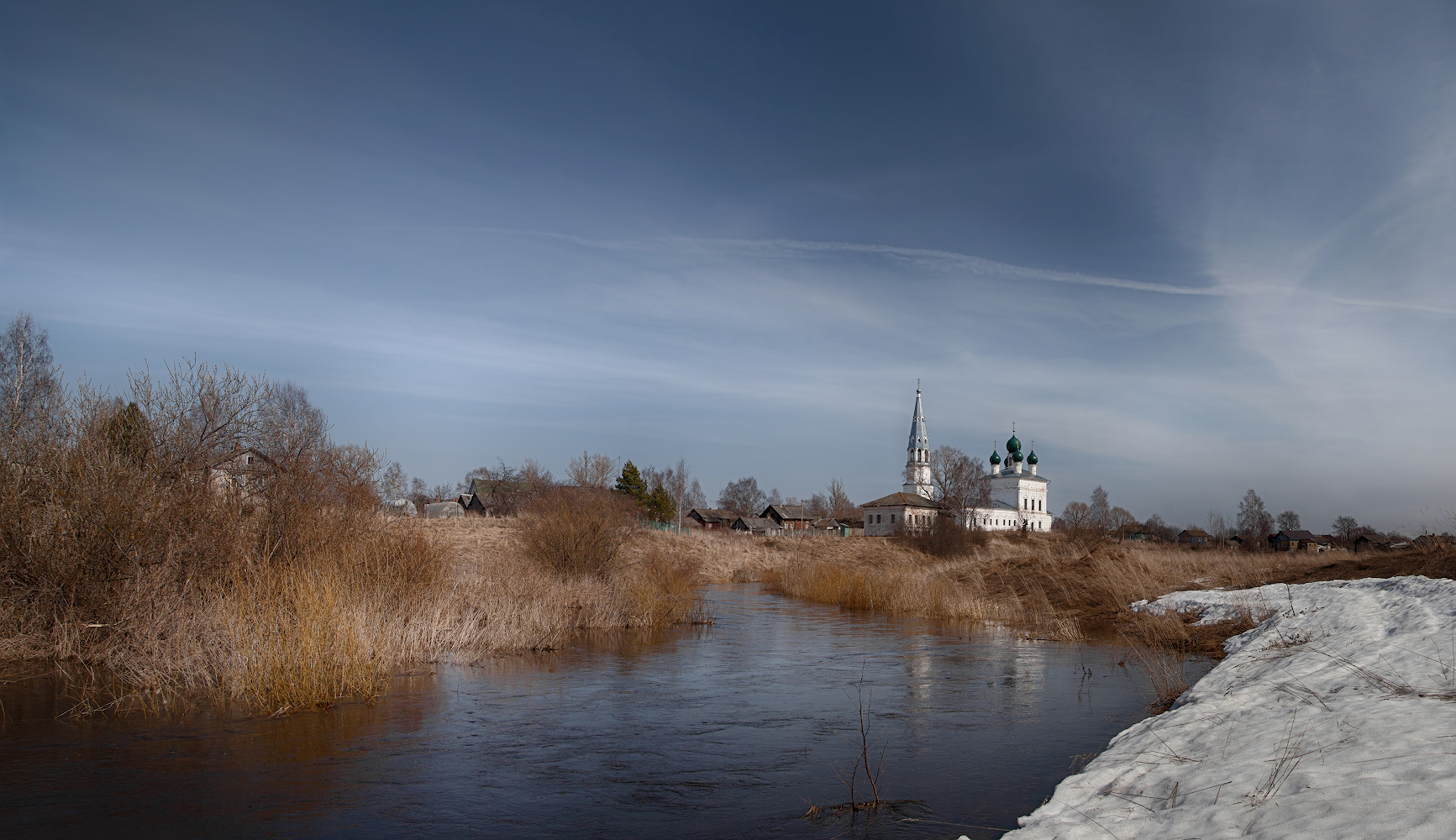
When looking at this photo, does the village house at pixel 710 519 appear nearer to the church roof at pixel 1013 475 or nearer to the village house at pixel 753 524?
the village house at pixel 753 524

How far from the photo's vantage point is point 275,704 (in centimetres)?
1030

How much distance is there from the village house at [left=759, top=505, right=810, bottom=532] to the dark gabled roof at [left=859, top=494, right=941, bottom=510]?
322 inches

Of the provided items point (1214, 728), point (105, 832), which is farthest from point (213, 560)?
point (1214, 728)

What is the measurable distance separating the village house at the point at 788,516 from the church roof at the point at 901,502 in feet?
26.8

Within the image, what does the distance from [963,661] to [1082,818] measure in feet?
32.2

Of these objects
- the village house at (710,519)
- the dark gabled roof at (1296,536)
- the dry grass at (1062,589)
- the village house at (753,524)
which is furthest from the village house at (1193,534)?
the dry grass at (1062,589)

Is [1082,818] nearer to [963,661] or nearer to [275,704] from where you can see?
[275,704]

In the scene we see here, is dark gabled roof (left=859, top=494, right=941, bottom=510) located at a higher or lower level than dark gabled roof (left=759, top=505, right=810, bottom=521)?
higher

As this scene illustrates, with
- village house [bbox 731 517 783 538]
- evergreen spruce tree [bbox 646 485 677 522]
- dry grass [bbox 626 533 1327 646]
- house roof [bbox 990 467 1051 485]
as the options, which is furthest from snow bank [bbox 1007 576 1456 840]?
house roof [bbox 990 467 1051 485]

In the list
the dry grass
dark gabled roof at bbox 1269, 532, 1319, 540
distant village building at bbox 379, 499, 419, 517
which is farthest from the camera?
dark gabled roof at bbox 1269, 532, 1319, 540

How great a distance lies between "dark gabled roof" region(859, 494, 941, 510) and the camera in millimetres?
97875

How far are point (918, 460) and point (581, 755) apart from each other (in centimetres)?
10852

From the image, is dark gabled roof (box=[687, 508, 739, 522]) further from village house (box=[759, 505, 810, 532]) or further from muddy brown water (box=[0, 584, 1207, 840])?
muddy brown water (box=[0, 584, 1207, 840])

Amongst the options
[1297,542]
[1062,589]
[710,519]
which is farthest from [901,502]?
[1062,589]
